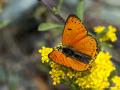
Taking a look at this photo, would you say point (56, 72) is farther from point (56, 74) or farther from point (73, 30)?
point (73, 30)

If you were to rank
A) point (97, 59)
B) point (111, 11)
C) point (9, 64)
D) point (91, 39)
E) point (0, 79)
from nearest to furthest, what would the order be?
point (91, 39)
point (97, 59)
point (0, 79)
point (9, 64)
point (111, 11)

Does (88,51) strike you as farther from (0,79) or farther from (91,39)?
(0,79)

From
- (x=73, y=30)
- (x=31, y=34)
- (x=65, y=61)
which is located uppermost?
(x=31, y=34)

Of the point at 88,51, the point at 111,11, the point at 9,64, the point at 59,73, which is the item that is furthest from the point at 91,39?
the point at 111,11

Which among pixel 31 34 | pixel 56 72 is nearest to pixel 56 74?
pixel 56 72

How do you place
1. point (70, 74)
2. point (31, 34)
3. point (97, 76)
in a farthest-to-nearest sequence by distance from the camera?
point (31, 34) → point (97, 76) → point (70, 74)

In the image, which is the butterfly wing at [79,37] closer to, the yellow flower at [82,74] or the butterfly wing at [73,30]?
the butterfly wing at [73,30]

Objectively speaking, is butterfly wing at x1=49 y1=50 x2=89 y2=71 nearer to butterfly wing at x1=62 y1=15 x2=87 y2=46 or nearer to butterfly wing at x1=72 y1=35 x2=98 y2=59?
butterfly wing at x1=72 y1=35 x2=98 y2=59

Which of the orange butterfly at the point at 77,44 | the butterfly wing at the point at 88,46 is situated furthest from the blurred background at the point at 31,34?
the butterfly wing at the point at 88,46

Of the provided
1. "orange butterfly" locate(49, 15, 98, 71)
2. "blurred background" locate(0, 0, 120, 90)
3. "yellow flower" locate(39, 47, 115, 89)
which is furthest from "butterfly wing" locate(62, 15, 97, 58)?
"blurred background" locate(0, 0, 120, 90)
